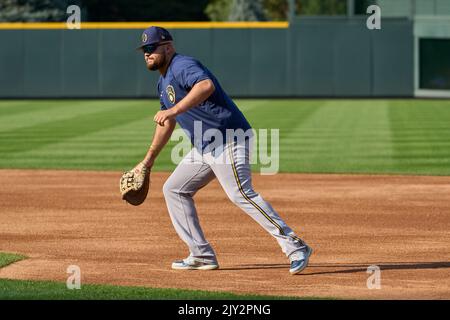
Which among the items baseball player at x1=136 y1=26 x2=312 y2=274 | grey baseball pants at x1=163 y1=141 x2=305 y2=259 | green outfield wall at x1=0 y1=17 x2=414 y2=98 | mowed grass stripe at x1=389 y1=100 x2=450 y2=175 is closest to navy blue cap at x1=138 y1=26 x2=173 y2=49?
baseball player at x1=136 y1=26 x2=312 y2=274

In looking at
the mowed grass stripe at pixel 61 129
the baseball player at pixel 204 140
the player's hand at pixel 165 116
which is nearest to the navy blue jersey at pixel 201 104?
the baseball player at pixel 204 140

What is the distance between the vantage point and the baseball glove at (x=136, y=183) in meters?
8.88

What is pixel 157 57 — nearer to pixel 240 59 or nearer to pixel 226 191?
pixel 226 191

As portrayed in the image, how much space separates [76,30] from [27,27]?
1.69 m

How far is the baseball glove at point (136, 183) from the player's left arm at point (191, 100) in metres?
1.00

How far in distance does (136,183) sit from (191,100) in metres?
1.24

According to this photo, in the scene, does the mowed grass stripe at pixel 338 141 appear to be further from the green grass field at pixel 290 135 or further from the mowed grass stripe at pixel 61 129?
the mowed grass stripe at pixel 61 129

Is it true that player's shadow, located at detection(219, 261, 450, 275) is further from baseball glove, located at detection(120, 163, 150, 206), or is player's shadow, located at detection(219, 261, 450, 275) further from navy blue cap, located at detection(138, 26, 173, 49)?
navy blue cap, located at detection(138, 26, 173, 49)

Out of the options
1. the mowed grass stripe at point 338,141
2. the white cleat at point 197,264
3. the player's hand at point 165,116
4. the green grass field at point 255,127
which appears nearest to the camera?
the player's hand at point 165,116

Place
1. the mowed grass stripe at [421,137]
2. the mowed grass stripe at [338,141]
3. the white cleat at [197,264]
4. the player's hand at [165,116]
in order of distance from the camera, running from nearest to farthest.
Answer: the player's hand at [165,116], the white cleat at [197,264], the mowed grass stripe at [421,137], the mowed grass stripe at [338,141]

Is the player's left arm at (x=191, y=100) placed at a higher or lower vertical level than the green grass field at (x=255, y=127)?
higher

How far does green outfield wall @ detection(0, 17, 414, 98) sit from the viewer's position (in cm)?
3650

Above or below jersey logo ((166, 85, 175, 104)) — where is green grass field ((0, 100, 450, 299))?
below

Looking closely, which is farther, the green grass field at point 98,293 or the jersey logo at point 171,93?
the jersey logo at point 171,93
